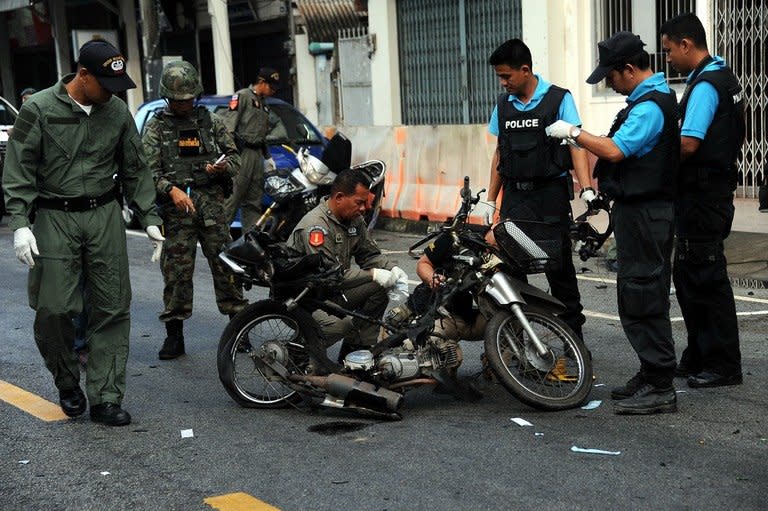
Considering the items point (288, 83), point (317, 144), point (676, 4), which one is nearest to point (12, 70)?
point (288, 83)

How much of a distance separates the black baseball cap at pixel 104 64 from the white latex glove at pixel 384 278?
163cm

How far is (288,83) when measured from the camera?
2364cm

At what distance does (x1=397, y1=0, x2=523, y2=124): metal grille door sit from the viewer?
17.6 metres

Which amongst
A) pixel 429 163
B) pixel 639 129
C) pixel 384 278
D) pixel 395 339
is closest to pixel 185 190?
pixel 384 278

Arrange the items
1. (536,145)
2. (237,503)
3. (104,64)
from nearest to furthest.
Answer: (237,503), (104,64), (536,145)

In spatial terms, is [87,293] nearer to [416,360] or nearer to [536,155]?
[416,360]

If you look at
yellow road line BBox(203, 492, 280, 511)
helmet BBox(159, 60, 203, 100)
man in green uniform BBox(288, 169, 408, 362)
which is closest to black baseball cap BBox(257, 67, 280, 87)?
helmet BBox(159, 60, 203, 100)

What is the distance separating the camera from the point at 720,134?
6559 millimetres

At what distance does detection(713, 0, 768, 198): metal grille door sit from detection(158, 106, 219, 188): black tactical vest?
8245 mm

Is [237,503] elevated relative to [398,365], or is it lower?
lower

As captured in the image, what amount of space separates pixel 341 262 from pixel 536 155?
1300 millimetres

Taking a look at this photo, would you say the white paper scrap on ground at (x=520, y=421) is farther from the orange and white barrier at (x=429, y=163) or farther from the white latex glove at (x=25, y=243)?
the orange and white barrier at (x=429, y=163)

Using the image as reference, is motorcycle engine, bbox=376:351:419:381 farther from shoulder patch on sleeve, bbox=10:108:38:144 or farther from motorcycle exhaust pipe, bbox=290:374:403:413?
shoulder patch on sleeve, bbox=10:108:38:144

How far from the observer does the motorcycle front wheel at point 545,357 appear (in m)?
6.25
